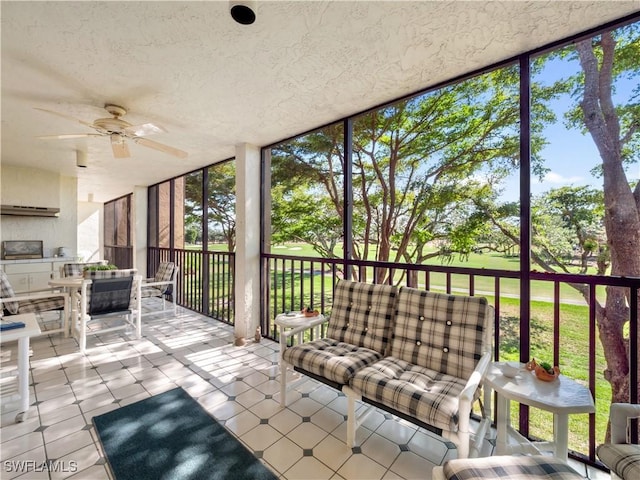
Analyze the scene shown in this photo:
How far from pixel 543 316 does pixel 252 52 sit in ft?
14.1

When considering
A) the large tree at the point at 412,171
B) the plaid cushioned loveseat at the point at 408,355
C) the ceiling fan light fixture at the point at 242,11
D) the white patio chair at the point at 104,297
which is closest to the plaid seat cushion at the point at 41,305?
the white patio chair at the point at 104,297

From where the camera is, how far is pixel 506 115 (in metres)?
3.41

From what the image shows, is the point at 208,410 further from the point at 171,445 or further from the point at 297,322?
the point at 297,322

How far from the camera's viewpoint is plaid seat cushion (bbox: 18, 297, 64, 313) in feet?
11.0

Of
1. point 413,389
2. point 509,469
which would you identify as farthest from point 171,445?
point 509,469

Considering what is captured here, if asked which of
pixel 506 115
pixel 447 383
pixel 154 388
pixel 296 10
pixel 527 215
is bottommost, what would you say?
pixel 154 388

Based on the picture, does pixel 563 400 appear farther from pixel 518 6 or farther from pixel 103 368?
pixel 103 368

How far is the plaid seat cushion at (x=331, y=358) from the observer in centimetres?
185

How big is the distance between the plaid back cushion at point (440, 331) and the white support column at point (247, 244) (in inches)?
82.8

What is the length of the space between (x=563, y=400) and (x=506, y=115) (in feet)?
10.8

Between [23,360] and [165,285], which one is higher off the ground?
[165,285]

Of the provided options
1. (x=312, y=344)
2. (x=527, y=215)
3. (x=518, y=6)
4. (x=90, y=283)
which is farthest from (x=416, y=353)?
(x=90, y=283)

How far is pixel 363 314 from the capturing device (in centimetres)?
237

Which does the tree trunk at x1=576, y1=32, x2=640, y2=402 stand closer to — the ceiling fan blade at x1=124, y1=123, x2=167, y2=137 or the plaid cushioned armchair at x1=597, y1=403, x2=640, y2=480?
the plaid cushioned armchair at x1=597, y1=403, x2=640, y2=480
